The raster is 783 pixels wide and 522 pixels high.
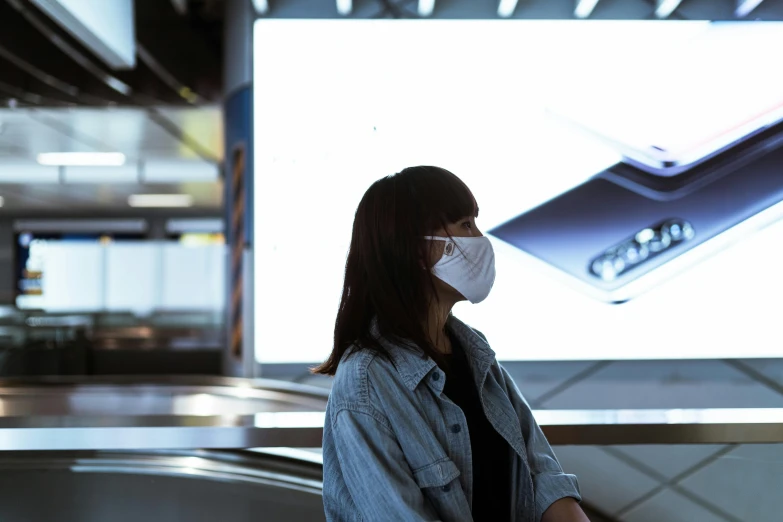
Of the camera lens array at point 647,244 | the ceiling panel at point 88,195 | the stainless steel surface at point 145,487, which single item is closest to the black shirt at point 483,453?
the stainless steel surface at point 145,487

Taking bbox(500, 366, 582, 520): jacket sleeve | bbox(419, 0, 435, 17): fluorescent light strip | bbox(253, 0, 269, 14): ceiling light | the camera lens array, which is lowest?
bbox(500, 366, 582, 520): jacket sleeve

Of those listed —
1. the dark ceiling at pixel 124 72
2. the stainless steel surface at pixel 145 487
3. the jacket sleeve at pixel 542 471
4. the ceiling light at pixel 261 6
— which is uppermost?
the dark ceiling at pixel 124 72

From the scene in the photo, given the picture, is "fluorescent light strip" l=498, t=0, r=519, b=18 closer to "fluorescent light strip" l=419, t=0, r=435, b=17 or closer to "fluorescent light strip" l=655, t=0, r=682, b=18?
"fluorescent light strip" l=419, t=0, r=435, b=17

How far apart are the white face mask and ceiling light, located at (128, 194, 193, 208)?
37.3ft

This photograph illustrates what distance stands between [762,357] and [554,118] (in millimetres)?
1772

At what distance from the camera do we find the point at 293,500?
1873 millimetres

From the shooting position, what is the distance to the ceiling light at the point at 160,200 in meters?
12.0

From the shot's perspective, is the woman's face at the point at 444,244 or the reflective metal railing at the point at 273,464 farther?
the reflective metal railing at the point at 273,464

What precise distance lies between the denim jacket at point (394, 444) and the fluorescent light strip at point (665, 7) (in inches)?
137

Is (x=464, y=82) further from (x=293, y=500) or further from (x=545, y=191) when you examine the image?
(x=293, y=500)

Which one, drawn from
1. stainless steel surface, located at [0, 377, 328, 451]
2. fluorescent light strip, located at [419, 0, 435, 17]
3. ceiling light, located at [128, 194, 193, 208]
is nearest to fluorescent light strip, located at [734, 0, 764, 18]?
fluorescent light strip, located at [419, 0, 435, 17]

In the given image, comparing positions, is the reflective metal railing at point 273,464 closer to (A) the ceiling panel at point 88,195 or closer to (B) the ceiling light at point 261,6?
(B) the ceiling light at point 261,6

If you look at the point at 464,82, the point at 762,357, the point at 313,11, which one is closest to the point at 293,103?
the point at 313,11

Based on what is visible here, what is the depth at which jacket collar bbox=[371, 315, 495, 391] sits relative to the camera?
1016 mm
